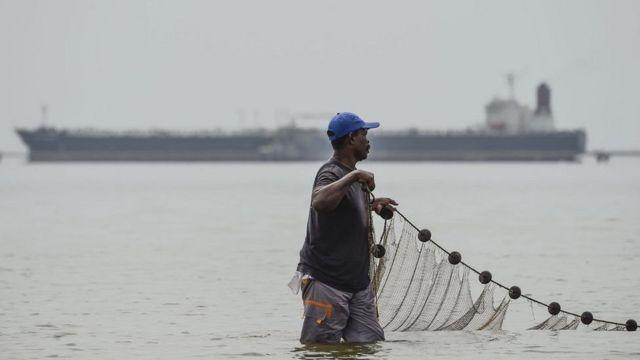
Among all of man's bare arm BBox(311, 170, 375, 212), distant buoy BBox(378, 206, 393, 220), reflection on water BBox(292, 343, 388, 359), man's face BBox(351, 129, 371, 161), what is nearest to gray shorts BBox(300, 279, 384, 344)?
reflection on water BBox(292, 343, 388, 359)

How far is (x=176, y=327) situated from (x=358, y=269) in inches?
164

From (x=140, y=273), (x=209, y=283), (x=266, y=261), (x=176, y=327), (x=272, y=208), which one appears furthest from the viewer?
(x=272, y=208)

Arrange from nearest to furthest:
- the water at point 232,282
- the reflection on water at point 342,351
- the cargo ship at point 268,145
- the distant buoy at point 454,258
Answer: the reflection on water at point 342,351 < the distant buoy at point 454,258 < the water at point 232,282 < the cargo ship at point 268,145

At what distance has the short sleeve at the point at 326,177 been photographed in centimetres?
948

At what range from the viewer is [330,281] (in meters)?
9.62

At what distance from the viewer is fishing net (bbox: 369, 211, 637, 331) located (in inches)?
445

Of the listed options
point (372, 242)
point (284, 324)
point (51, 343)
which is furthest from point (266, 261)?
point (372, 242)

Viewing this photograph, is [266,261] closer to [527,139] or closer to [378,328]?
[378,328]

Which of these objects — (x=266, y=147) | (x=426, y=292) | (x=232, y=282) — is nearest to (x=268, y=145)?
(x=266, y=147)

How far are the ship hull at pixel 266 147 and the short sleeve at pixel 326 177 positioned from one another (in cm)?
17904

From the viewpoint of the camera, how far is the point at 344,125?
9648mm

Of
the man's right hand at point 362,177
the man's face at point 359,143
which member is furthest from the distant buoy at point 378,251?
the man's right hand at point 362,177

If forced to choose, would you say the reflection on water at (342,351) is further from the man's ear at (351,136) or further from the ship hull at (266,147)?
the ship hull at (266,147)

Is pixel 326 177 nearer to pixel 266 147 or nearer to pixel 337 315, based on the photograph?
pixel 337 315
